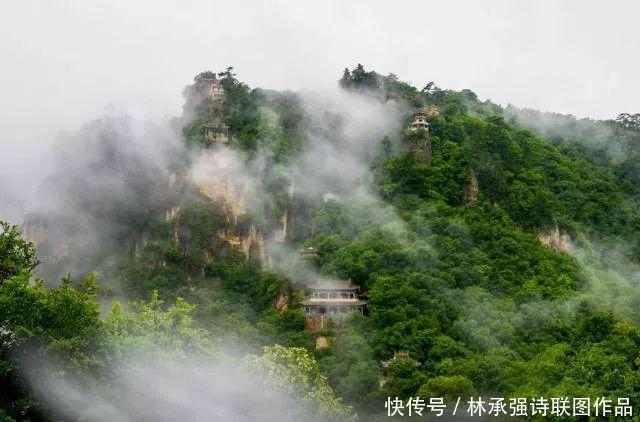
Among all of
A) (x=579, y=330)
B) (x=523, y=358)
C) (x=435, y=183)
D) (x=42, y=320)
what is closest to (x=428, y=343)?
(x=523, y=358)

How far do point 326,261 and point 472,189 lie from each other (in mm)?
11182

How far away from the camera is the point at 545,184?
54094mm

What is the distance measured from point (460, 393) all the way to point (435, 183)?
20001mm

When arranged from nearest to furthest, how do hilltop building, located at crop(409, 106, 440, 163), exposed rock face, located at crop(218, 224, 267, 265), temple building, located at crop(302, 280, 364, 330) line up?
1. temple building, located at crop(302, 280, 364, 330)
2. exposed rock face, located at crop(218, 224, 267, 265)
3. hilltop building, located at crop(409, 106, 440, 163)

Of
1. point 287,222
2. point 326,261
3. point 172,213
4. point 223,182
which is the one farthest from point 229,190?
point 326,261

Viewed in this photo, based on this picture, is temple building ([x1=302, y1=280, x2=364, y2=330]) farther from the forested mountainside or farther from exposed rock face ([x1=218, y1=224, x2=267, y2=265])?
exposed rock face ([x1=218, y1=224, x2=267, y2=265])

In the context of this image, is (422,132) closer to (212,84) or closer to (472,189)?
(472,189)

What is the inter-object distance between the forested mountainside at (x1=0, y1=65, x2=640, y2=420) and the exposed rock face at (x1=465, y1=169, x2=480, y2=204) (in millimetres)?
128

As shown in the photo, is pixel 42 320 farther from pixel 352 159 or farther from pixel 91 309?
pixel 352 159

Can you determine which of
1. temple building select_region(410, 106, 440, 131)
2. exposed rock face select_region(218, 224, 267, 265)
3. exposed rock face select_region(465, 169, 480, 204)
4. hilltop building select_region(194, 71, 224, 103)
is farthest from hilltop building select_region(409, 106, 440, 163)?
hilltop building select_region(194, 71, 224, 103)

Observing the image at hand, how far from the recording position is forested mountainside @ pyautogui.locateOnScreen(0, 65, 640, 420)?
2766cm

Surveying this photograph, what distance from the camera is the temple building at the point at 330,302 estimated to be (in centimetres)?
4319

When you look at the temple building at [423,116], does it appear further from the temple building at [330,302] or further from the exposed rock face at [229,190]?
the temple building at [330,302]

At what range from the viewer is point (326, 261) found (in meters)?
46.0
